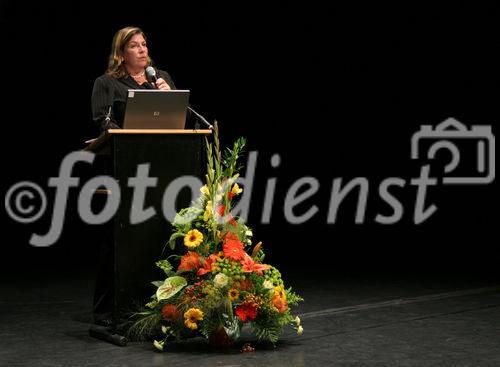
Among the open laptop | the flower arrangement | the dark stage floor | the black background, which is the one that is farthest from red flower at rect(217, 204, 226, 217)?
the black background

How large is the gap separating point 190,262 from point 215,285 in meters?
0.15

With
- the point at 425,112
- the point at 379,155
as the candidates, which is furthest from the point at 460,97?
the point at 379,155

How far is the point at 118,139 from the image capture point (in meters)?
3.57

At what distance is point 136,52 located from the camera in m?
3.86

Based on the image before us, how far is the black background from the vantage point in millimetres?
7098

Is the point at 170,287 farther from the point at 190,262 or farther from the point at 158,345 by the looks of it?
the point at 158,345

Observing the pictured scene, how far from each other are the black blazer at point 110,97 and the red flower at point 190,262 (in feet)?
2.22

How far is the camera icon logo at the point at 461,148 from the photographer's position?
738 centimetres

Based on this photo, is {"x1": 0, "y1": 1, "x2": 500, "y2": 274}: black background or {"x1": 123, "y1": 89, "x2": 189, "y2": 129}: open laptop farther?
{"x1": 0, "y1": 1, "x2": 500, "y2": 274}: black background

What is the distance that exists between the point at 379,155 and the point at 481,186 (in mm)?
932

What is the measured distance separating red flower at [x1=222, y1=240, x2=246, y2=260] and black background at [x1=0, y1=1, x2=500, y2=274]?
321cm

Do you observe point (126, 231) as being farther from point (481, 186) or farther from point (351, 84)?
point (481, 186)

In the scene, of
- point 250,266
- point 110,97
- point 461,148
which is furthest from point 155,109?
point 461,148

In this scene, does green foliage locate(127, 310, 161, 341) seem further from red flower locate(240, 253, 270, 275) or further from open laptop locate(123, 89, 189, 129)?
open laptop locate(123, 89, 189, 129)
